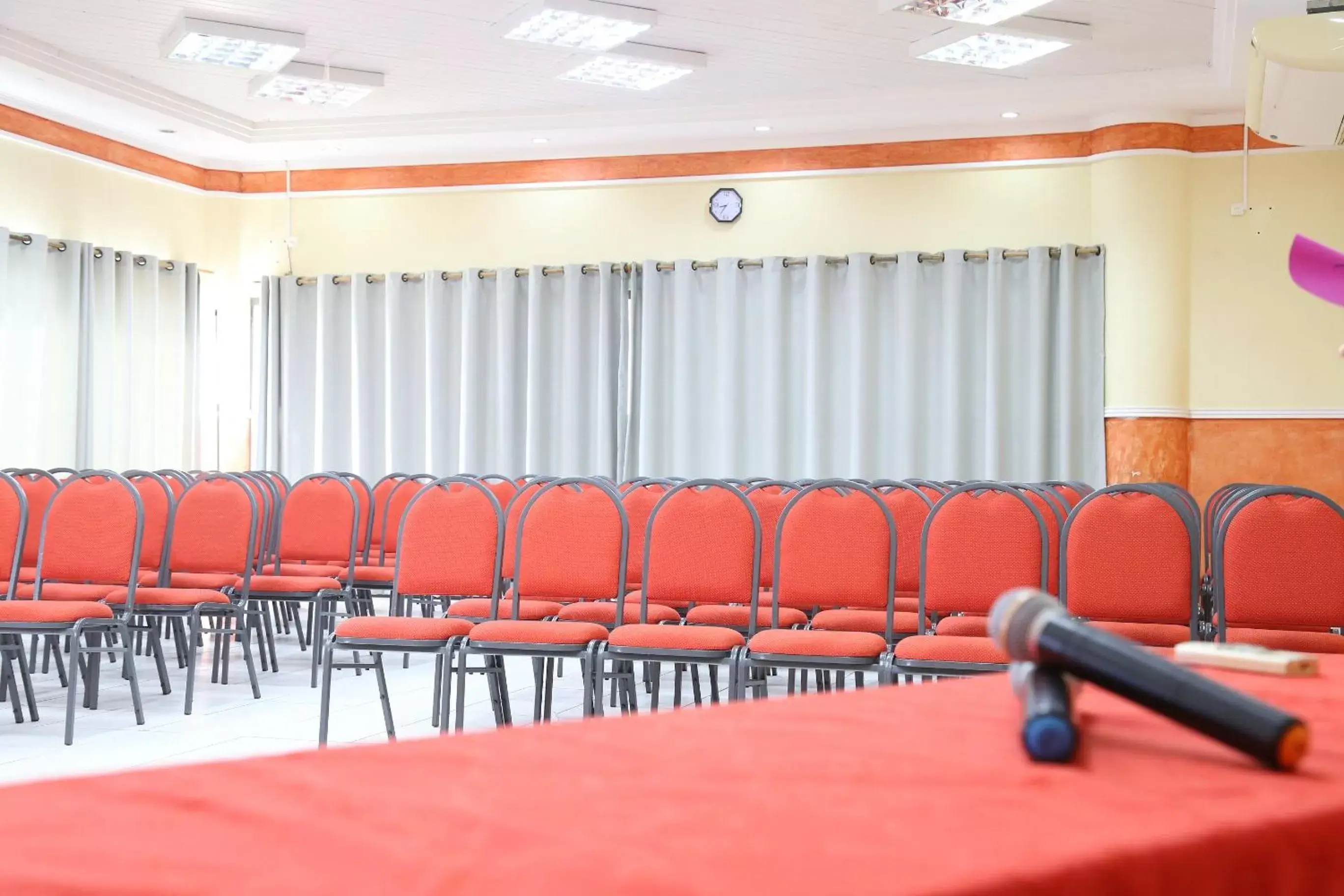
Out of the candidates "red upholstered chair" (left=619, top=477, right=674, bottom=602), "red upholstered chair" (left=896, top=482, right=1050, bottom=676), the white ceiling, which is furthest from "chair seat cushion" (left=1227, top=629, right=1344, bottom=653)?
the white ceiling

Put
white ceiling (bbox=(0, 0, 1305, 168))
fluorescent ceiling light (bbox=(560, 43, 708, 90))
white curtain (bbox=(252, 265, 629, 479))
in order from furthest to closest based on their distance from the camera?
white curtain (bbox=(252, 265, 629, 479))
fluorescent ceiling light (bbox=(560, 43, 708, 90))
white ceiling (bbox=(0, 0, 1305, 168))

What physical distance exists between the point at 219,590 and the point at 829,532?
116 inches

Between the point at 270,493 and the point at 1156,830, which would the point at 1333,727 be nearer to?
the point at 1156,830

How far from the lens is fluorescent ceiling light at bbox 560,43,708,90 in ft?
26.2

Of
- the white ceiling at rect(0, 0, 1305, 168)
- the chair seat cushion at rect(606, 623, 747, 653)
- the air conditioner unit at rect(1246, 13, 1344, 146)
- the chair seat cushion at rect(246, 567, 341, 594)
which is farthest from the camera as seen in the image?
the white ceiling at rect(0, 0, 1305, 168)

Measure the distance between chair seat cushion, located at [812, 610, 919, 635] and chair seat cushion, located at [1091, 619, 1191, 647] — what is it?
631 mm

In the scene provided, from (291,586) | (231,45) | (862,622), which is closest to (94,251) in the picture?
(231,45)

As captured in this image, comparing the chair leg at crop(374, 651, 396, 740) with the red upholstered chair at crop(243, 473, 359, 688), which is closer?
the chair leg at crop(374, 651, 396, 740)

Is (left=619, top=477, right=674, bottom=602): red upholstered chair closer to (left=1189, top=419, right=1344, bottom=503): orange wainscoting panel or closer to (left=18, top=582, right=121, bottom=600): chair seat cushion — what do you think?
(left=18, top=582, right=121, bottom=600): chair seat cushion

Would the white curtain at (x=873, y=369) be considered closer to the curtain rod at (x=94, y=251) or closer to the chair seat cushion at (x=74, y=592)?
the curtain rod at (x=94, y=251)

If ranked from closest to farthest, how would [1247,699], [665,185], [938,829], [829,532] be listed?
[938,829]
[1247,699]
[829,532]
[665,185]

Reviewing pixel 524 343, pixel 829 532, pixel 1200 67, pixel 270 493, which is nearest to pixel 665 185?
pixel 524 343

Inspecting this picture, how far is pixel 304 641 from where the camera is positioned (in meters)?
7.42

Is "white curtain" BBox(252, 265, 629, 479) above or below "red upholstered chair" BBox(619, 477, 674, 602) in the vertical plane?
above
